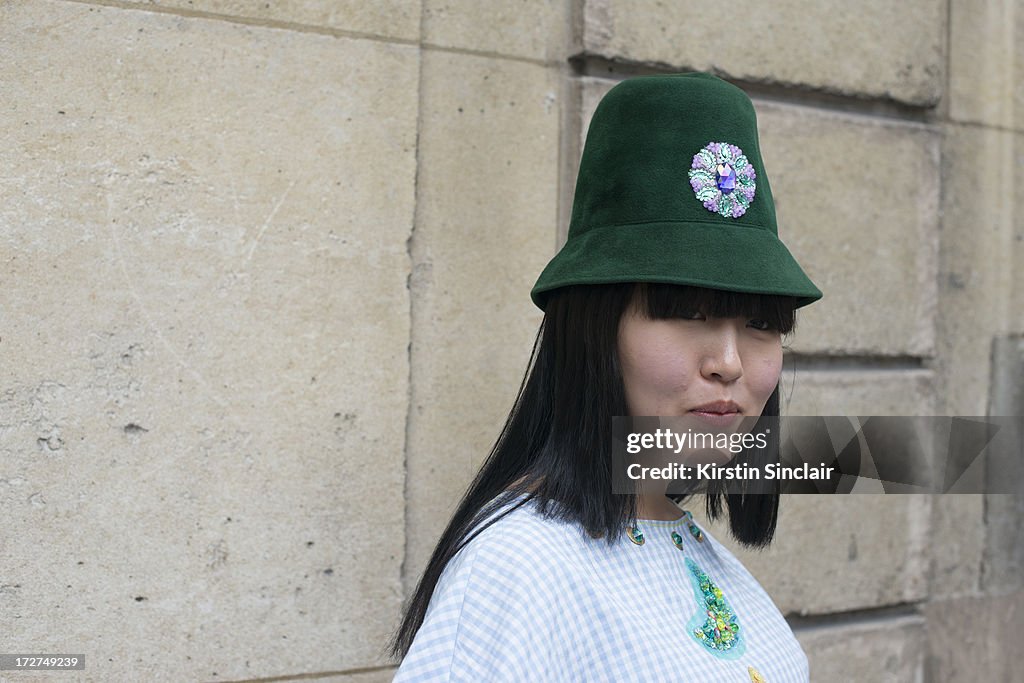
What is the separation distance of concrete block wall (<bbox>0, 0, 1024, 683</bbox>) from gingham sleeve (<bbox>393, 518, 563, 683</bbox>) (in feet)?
3.43

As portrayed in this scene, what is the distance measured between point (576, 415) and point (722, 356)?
248mm

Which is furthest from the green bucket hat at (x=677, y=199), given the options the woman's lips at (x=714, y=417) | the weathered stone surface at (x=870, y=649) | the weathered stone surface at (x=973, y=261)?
the weathered stone surface at (x=973, y=261)

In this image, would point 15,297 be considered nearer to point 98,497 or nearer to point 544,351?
point 98,497

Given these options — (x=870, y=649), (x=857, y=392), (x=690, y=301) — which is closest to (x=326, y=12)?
(x=690, y=301)

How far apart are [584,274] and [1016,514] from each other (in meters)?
2.71

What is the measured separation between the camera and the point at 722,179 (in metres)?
1.59

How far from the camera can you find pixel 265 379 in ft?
7.67

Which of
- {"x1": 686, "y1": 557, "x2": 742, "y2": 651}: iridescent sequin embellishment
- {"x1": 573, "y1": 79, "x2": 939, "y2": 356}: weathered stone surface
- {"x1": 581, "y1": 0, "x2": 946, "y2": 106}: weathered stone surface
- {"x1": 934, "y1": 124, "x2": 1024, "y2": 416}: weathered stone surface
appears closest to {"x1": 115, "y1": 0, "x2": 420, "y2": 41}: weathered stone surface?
{"x1": 581, "y1": 0, "x2": 946, "y2": 106}: weathered stone surface

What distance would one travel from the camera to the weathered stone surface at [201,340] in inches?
84.1

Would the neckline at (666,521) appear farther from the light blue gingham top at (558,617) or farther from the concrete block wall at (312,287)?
the concrete block wall at (312,287)

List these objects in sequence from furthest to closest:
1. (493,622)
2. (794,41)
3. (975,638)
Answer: (975,638) → (794,41) → (493,622)

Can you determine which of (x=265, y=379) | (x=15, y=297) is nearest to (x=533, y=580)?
(x=265, y=379)

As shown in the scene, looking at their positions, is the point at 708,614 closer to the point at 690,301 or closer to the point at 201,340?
the point at 690,301

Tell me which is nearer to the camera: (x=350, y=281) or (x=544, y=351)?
(x=544, y=351)
